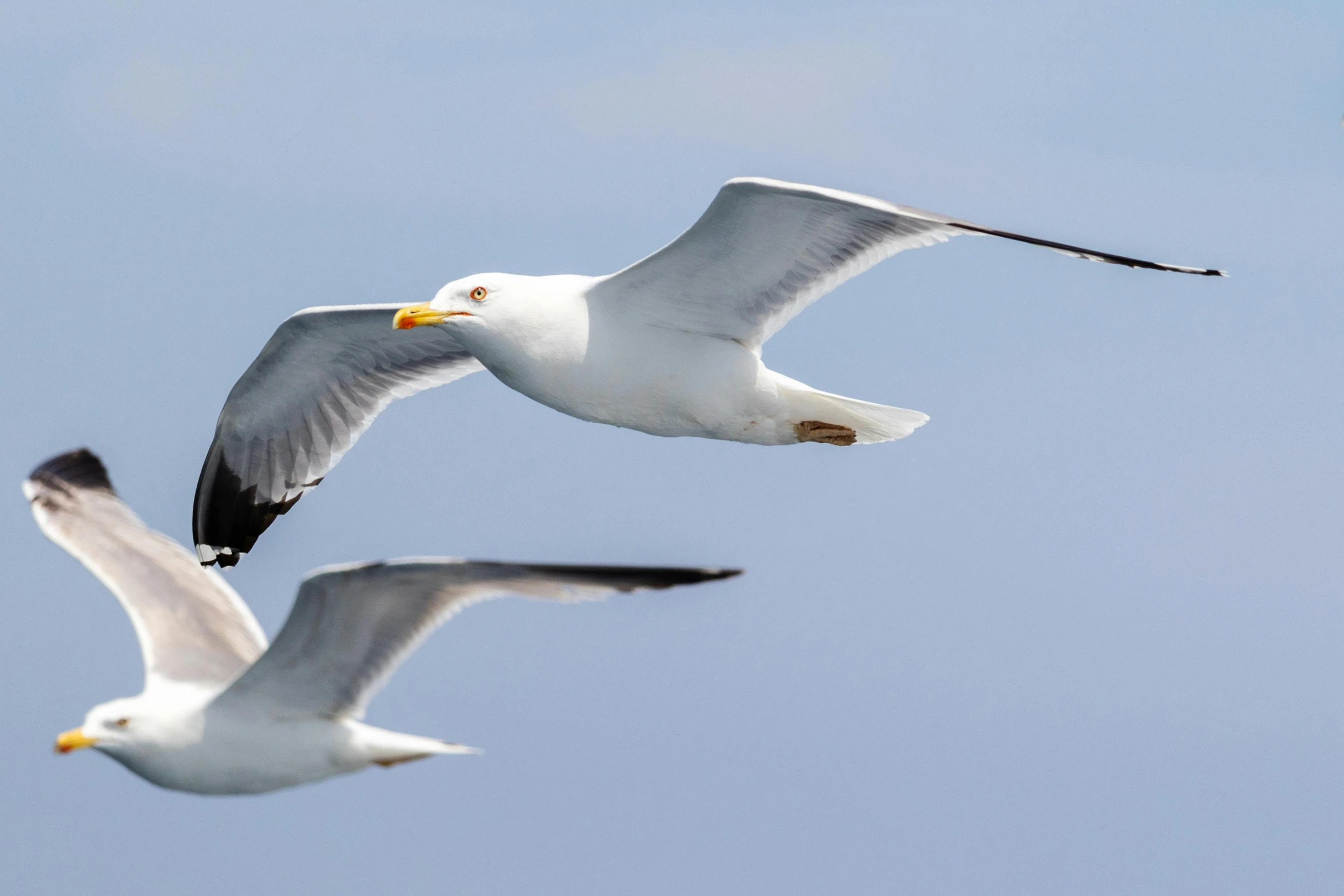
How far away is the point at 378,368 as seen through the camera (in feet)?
45.2

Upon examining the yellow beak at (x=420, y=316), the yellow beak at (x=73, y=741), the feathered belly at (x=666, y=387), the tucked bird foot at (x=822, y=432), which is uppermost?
the yellow beak at (x=420, y=316)

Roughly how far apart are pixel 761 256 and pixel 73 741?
15.4ft

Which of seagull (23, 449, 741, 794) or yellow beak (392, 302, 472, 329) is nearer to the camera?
seagull (23, 449, 741, 794)

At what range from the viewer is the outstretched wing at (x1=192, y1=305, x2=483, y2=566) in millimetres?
13430

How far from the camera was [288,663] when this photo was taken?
9.98 metres

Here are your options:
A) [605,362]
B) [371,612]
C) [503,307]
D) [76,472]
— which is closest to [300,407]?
[76,472]

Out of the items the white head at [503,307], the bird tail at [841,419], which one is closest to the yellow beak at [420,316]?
the white head at [503,307]

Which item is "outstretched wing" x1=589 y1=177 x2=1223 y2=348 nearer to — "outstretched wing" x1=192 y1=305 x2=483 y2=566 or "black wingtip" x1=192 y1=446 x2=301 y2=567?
"outstretched wing" x1=192 y1=305 x2=483 y2=566

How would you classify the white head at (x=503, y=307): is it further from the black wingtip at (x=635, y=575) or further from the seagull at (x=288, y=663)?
the black wingtip at (x=635, y=575)

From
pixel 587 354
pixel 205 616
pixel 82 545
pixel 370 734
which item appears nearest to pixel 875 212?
pixel 587 354

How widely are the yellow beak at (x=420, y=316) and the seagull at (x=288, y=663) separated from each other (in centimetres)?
189

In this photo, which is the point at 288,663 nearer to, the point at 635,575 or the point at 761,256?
the point at 635,575

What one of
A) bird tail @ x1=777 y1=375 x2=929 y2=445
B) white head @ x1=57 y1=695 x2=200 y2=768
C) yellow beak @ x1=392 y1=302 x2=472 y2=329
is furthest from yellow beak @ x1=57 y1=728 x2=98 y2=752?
bird tail @ x1=777 y1=375 x2=929 y2=445

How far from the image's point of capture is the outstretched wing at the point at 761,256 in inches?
399
